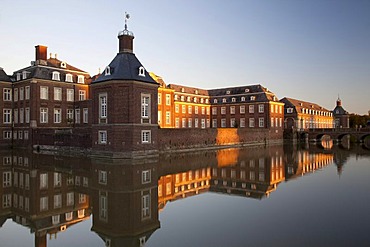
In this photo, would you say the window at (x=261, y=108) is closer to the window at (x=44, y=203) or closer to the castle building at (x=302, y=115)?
the castle building at (x=302, y=115)

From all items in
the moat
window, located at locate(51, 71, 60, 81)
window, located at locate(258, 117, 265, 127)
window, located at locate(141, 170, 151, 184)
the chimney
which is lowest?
the moat

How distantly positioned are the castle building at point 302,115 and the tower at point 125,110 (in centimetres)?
4292

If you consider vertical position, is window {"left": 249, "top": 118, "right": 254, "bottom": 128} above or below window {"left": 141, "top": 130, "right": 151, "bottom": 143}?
above

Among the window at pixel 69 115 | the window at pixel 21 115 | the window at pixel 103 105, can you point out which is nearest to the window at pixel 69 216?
the window at pixel 103 105

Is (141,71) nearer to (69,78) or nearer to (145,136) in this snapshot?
(145,136)

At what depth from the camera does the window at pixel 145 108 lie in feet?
84.4

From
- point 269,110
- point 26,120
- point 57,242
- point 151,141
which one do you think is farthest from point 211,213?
point 269,110

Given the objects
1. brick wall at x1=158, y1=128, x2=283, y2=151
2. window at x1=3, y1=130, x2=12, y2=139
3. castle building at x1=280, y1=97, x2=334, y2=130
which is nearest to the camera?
brick wall at x1=158, y1=128, x2=283, y2=151

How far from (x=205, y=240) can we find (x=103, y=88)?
20305 millimetres

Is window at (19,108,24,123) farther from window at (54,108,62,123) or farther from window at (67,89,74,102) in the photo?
window at (67,89,74,102)

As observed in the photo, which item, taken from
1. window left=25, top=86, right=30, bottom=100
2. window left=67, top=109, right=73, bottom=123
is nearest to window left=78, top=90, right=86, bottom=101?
window left=67, top=109, right=73, bottom=123

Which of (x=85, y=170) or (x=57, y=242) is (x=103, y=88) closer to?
(x=85, y=170)

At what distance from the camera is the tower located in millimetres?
24469

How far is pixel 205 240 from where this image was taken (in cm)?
771
